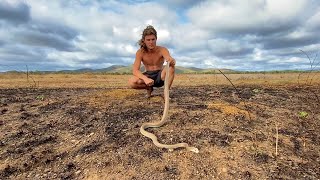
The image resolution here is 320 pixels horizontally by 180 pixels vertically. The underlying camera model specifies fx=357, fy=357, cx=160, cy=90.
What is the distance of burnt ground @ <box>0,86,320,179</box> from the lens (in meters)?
5.22

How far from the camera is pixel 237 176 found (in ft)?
16.3

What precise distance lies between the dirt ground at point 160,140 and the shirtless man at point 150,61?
0.53m

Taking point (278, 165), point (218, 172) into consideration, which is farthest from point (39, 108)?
point (278, 165)

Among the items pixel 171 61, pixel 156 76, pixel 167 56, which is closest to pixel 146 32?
pixel 167 56

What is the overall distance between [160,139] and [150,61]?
2.81m

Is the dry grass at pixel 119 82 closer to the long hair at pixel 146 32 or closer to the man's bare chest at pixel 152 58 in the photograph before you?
the man's bare chest at pixel 152 58

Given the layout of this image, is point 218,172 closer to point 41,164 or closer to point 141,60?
point 41,164

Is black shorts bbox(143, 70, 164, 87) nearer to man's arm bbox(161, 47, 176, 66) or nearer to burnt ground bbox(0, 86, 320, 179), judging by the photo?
burnt ground bbox(0, 86, 320, 179)

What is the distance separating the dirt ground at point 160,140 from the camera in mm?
5219

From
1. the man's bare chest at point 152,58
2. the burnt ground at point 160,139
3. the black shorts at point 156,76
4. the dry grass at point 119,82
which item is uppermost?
the man's bare chest at point 152,58

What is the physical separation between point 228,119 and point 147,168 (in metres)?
2.38

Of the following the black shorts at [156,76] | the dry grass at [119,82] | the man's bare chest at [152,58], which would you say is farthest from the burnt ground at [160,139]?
the dry grass at [119,82]

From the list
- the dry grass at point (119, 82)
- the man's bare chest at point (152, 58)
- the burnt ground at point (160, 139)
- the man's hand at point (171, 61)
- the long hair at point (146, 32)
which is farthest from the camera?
the dry grass at point (119, 82)

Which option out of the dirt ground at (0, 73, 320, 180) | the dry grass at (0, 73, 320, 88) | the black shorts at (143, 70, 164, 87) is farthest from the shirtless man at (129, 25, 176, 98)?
the dry grass at (0, 73, 320, 88)
